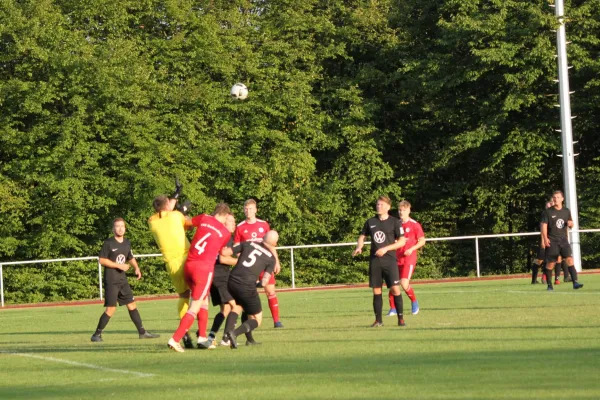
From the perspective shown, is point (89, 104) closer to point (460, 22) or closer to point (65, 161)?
point (65, 161)

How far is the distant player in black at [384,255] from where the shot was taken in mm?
15453

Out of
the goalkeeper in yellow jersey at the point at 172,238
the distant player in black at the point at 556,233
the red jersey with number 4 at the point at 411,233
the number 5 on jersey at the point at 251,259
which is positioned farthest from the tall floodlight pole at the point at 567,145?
the number 5 on jersey at the point at 251,259

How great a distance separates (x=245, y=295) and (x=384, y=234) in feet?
11.0

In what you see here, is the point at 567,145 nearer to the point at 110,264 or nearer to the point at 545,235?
the point at 545,235

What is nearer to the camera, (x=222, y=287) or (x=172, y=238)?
(x=172, y=238)

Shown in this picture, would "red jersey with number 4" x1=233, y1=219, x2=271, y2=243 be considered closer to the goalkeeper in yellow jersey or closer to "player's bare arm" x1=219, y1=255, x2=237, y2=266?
"player's bare arm" x1=219, y1=255, x2=237, y2=266

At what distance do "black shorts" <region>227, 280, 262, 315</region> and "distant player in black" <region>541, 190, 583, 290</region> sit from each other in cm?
1056

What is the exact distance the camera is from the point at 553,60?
37.3 metres

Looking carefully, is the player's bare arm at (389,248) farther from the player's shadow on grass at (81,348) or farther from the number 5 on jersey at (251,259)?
the player's shadow on grass at (81,348)

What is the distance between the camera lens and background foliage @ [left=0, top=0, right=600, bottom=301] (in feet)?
118

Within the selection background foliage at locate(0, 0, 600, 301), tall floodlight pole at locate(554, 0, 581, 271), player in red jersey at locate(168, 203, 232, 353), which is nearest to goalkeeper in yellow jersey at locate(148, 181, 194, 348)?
player in red jersey at locate(168, 203, 232, 353)

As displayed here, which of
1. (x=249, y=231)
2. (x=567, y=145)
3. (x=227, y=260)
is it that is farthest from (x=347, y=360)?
(x=567, y=145)

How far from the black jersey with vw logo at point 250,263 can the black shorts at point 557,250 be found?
10345 millimetres

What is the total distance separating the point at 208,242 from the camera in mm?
12695
